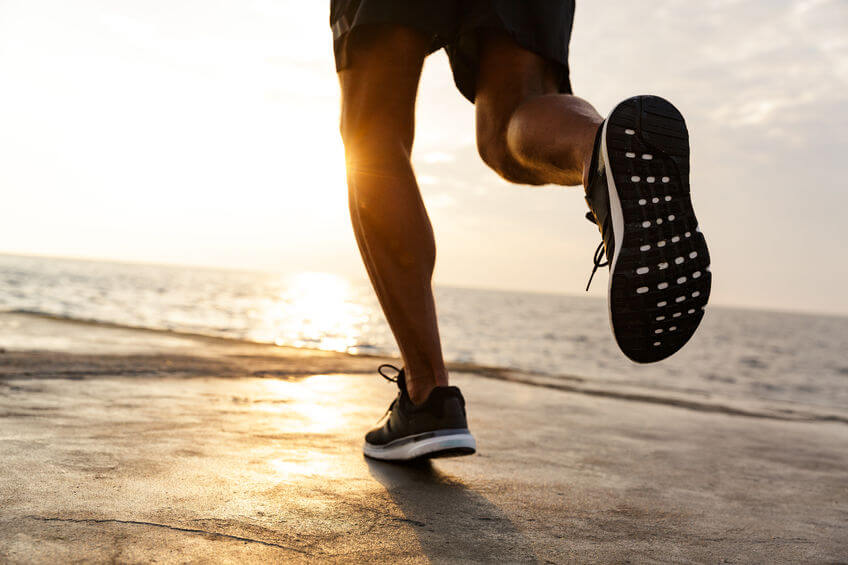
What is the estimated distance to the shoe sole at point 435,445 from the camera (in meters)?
1.36

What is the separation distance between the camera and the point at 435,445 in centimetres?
136

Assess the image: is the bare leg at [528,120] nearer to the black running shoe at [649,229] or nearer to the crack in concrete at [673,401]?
the black running shoe at [649,229]

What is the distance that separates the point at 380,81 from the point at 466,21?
0.79ft

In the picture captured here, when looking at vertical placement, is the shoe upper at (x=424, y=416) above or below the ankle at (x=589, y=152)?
below

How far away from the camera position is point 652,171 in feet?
3.68

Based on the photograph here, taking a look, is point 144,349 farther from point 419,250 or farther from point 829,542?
point 829,542

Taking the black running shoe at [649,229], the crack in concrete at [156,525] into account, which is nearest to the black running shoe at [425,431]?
the black running shoe at [649,229]

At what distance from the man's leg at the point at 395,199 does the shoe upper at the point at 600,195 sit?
0.42 metres

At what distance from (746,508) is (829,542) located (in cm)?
20

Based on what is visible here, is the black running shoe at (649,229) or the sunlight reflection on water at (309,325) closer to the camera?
the black running shoe at (649,229)

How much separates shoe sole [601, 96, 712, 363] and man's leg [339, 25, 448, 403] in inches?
19.0

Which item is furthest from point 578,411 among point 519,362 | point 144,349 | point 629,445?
point 519,362

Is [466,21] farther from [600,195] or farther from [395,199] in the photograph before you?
[600,195]

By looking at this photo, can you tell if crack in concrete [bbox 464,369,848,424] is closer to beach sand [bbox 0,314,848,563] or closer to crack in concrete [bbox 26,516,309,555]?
beach sand [bbox 0,314,848,563]
